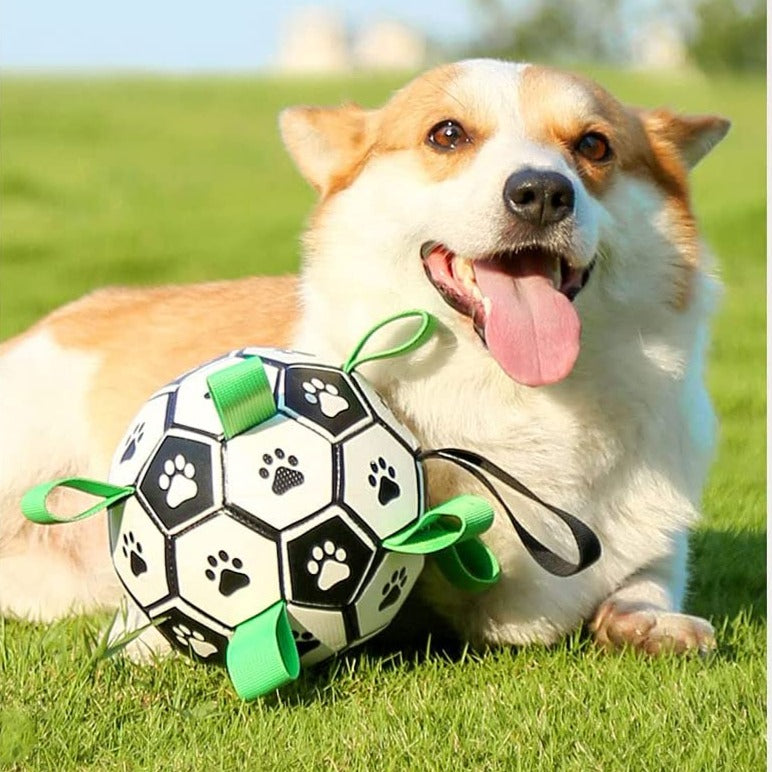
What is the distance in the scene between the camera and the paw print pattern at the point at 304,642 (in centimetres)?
342

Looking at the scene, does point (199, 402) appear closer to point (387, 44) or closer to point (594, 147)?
point (594, 147)

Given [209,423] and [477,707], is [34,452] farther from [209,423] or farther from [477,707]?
[477,707]

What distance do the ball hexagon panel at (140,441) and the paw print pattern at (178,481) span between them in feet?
0.34

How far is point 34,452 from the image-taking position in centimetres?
464

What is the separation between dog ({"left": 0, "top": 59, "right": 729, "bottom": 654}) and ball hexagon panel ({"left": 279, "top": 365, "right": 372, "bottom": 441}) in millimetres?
303

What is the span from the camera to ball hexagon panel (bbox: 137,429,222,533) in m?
3.37

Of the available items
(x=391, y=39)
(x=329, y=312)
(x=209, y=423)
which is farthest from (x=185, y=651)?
(x=391, y=39)

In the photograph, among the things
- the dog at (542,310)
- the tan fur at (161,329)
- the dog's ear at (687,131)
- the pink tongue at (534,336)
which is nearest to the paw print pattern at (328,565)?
the dog at (542,310)

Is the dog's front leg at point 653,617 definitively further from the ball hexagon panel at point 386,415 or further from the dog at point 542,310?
the ball hexagon panel at point 386,415

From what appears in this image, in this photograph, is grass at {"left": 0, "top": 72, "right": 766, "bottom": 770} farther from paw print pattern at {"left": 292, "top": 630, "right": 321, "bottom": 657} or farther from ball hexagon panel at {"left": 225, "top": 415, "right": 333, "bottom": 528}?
ball hexagon panel at {"left": 225, "top": 415, "right": 333, "bottom": 528}

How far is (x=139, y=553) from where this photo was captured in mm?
3459

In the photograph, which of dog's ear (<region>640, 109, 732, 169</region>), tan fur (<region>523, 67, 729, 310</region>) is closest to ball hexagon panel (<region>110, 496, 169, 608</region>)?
tan fur (<region>523, 67, 729, 310</region>)

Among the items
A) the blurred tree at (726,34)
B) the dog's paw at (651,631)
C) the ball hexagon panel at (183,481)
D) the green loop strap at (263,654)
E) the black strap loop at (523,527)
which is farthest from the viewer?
the blurred tree at (726,34)

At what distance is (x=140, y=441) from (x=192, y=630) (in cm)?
50
